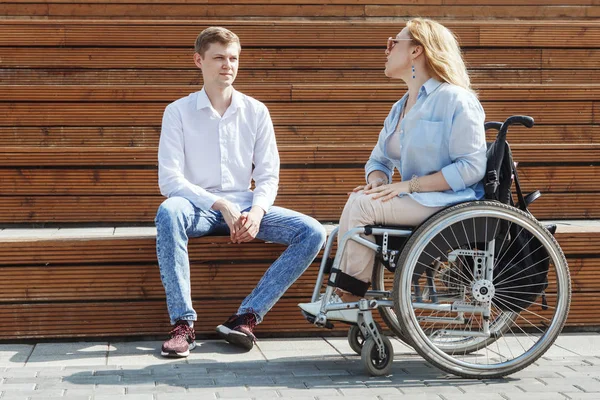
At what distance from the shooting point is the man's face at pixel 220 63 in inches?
146

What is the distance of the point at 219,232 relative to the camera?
3.71m

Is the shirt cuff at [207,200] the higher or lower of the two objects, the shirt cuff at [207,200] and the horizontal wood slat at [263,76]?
the lower

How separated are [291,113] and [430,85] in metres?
1.53

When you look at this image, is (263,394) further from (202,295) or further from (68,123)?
(68,123)

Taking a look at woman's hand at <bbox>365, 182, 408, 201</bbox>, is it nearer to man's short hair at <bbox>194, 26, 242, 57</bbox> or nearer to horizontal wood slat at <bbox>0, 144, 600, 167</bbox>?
man's short hair at <bbox>194, 26, 242, 57</bbox>

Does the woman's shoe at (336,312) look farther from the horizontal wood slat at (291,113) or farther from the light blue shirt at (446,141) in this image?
the horizontal wood slat at (291,113)

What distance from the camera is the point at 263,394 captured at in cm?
285

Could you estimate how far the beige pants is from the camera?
10.3 ft

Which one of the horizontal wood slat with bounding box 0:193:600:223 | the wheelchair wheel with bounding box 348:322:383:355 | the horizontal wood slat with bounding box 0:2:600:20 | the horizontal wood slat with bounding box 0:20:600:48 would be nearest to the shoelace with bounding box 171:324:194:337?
the wheelchair wheel with bounding box 348:322:383:355

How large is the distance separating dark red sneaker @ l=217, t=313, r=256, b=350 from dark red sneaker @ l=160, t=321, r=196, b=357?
121mm

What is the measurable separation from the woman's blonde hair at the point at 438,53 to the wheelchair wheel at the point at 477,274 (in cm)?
47

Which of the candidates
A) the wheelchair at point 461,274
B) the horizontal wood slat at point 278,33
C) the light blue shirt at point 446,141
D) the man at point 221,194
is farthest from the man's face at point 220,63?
the horizontal wood slat at point 278,33

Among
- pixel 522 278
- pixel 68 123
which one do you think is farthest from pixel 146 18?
pixel 522 278

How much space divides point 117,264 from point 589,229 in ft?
5.97
